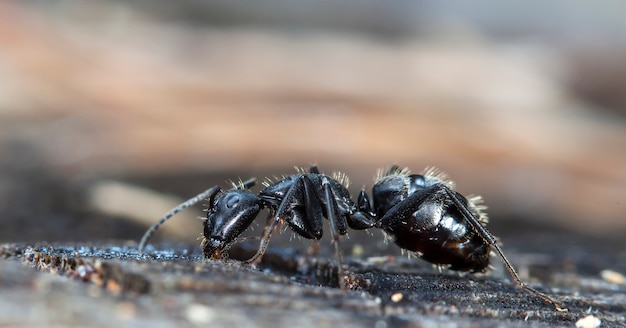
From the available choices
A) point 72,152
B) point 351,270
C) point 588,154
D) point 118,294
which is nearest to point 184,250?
point 351,270

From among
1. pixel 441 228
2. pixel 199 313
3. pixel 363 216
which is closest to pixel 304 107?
pixel 363 216

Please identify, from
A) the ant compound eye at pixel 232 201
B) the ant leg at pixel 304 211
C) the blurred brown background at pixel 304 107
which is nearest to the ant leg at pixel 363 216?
the ant leg at pixel 304 211

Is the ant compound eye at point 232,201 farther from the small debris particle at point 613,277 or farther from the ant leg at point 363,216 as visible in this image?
the small debris particle at point 613,277

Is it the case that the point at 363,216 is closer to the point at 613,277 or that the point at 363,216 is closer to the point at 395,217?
the point at 395,217

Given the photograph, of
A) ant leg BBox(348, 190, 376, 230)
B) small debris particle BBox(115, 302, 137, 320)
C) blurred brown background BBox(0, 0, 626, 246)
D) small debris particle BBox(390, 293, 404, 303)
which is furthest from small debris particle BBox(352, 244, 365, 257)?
small debris particle BBox(115, 302, 137, 320)

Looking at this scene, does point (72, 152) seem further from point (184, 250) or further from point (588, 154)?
point (588, 154)

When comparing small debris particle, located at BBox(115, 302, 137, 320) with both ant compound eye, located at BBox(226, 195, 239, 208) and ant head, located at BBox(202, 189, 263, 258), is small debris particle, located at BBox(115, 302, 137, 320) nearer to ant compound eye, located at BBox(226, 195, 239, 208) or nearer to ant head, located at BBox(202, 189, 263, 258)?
ant head, located at BBox(202, 189, 263, 258)
